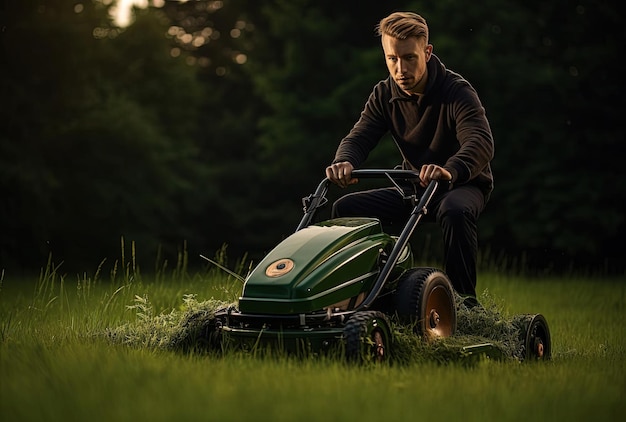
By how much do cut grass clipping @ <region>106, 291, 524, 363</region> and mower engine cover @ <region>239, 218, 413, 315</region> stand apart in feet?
1.12

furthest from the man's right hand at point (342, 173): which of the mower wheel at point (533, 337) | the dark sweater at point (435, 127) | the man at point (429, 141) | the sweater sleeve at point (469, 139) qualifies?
the mower wheel at point (533, 337)

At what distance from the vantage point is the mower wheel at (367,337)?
5.20 m

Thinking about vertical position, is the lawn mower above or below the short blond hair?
below

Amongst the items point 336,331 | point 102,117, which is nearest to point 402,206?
point 336,331

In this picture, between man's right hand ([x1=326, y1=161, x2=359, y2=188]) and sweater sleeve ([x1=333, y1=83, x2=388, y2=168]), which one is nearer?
man's right hand ([x1=326, y1=161, x2=359, y2=188])

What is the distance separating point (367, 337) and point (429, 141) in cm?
197

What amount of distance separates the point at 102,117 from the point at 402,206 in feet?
54.4

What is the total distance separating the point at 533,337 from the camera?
6.62 metres

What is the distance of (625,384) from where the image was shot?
520 centimetres

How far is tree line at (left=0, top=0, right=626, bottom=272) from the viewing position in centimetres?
2056

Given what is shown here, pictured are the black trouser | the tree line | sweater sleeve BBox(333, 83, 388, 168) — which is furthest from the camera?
the tree line

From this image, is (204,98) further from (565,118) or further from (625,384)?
(625,384)

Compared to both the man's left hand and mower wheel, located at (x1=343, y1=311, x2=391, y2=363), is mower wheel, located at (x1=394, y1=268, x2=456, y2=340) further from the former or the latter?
the man's left hand

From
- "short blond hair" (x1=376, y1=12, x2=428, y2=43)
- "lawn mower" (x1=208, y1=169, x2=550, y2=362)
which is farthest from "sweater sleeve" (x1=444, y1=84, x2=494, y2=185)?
"short blond hair" (x1=376, y1=12, x2=428, y2=43)
